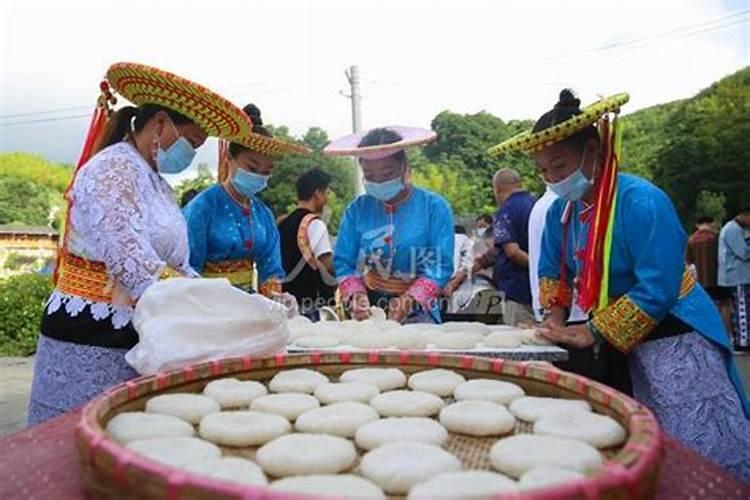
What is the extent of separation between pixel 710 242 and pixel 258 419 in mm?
7758

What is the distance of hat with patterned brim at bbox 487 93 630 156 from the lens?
196 cm

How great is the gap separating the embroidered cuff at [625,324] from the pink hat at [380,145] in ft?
4.29

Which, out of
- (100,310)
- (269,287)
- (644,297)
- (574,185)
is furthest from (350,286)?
(644,297)

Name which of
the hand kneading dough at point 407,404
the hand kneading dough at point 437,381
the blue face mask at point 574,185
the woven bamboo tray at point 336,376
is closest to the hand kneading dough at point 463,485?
the woven bamboo tray at point 336,376

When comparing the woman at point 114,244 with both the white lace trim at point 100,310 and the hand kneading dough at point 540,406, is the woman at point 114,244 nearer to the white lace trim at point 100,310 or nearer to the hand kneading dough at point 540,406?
the white lace trim at point 100,310

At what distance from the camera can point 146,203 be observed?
6.22ft

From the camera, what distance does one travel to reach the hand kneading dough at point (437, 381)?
4.43ft

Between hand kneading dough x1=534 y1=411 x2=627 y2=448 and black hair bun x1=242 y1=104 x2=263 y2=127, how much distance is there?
2.32 m

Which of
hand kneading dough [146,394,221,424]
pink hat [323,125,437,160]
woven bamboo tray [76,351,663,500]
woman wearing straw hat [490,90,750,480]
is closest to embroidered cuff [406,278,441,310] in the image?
pink hat [323,125,437,160]

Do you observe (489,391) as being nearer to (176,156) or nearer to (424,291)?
(176,156)

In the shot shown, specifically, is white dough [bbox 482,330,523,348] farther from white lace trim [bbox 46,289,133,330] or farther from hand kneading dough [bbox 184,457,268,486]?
hand kneading dough [bbox 184,457,268,486]

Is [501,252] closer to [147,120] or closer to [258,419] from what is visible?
[147,120]

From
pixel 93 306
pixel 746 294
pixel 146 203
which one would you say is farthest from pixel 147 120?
pixel 746 294

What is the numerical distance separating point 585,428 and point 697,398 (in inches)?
40.6
